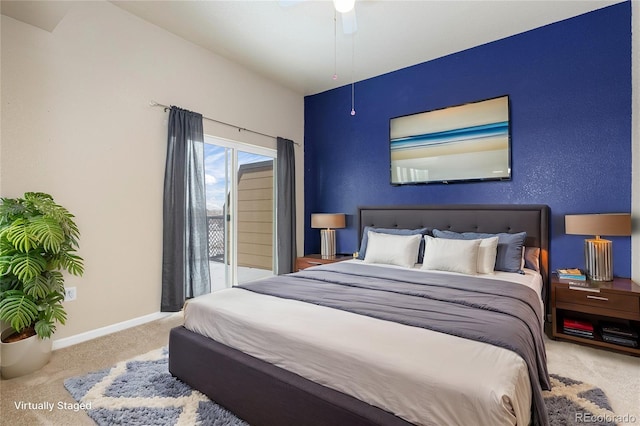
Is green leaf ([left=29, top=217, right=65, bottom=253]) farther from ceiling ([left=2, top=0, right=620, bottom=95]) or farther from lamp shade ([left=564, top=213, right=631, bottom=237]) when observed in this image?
lamp shade ([left=564, top=213, right=631, bottom=237])

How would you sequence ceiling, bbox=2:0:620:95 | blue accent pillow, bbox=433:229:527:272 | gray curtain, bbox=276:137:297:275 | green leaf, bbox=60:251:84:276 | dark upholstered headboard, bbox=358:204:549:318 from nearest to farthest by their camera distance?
green leaf, bbox=60:251:84:276 → ceiling, bbox=2:0:620:95 → blue accent pillow, bbox=433:229:527:272 → dark upholstered headboard, bbox=358:204:549:318 → gray curtain, bbox=276:137:297:275

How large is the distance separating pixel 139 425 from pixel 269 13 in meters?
3.26

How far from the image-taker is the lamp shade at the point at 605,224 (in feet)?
8.16

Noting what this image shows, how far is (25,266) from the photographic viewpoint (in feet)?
6.48

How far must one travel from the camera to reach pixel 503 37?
10.9 ft

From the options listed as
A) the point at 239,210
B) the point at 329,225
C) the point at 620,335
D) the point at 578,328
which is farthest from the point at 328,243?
the point at 620,335

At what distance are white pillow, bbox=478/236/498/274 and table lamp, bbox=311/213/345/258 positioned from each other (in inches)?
74.2

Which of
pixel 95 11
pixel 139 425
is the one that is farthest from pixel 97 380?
pixel 95 11

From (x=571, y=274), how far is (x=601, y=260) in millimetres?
251

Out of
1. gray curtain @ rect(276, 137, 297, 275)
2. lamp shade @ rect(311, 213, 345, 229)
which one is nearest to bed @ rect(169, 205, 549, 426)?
lamp shade @ rect(311, 213, 345, 229)

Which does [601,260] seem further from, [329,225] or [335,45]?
[335,45]

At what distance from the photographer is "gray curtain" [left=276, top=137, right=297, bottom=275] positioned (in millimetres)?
4473

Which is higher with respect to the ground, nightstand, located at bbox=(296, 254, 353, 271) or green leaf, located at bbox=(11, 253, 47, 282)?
green leaf, located at bbox=(11, 253, 47, 282)

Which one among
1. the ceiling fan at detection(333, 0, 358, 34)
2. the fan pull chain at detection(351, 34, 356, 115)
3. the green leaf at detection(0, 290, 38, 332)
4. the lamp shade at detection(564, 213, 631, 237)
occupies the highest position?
the fan pull chain at detection(351, 34, 356, 115)
